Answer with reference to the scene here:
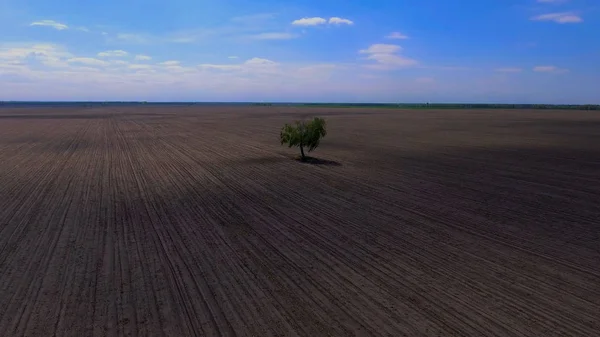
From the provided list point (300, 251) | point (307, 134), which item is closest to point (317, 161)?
point (307, 134)

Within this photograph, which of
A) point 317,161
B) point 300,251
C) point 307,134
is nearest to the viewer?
point 300,251

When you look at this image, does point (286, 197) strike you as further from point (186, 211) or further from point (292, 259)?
point (292, 259)

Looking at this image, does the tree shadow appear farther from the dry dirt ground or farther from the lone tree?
the dry dirt ground

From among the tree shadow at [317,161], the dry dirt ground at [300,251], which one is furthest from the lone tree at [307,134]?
the dry dirt ground at [300,251]

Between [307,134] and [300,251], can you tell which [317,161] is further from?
[300,251]

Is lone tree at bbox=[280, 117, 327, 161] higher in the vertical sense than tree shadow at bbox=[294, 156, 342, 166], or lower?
higher

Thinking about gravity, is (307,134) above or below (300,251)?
above

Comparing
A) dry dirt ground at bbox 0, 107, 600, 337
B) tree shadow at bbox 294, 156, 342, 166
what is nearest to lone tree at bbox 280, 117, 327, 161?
tree shadow at bbox 294, 156, 342, 166

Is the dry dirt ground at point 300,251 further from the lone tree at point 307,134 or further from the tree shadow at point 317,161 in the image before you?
the lone tree at point 307,134
